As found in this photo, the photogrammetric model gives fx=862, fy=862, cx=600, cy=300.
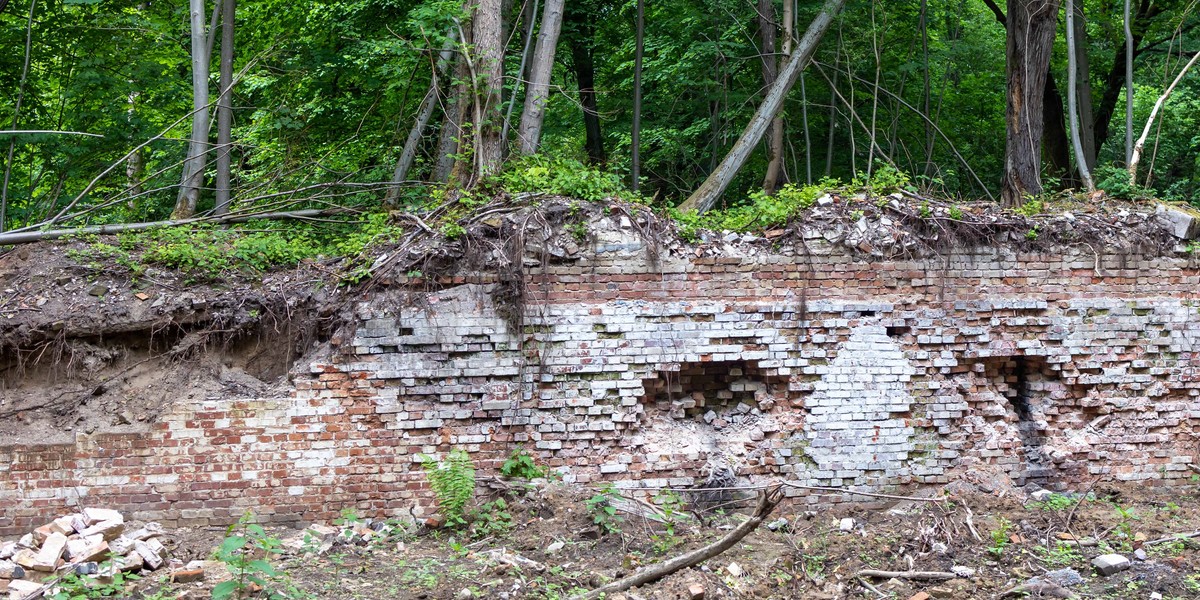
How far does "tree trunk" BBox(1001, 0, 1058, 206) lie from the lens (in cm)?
877

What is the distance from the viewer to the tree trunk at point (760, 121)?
9.30 metres

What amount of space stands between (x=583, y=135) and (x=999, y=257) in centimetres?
837

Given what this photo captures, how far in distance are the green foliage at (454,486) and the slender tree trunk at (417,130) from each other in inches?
126

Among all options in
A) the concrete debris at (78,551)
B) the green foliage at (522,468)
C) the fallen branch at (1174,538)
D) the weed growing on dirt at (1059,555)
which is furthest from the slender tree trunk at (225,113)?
the fallen branch at (1174,538)

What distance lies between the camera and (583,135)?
14031mm

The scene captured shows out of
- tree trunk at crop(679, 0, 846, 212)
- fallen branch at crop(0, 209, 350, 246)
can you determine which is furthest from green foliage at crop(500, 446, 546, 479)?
tree trunk at crop(679, 0, 846, 212)

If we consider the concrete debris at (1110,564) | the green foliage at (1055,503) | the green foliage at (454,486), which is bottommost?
the concrete debris at (1110,564)

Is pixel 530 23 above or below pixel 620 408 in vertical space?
above

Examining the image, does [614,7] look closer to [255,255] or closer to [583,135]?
[583,135]

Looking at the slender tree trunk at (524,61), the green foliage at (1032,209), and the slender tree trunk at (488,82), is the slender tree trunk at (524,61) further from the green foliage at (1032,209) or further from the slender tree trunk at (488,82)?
the green foliage at (1032,209)

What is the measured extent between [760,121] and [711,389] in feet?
13.6

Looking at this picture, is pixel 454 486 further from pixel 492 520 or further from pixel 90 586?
pixel 90 586

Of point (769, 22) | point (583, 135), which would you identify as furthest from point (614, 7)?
point (769, 22)

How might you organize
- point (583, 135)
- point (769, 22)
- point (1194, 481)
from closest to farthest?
point (1194, 481) < point (769, 22) < point (583, 135)
